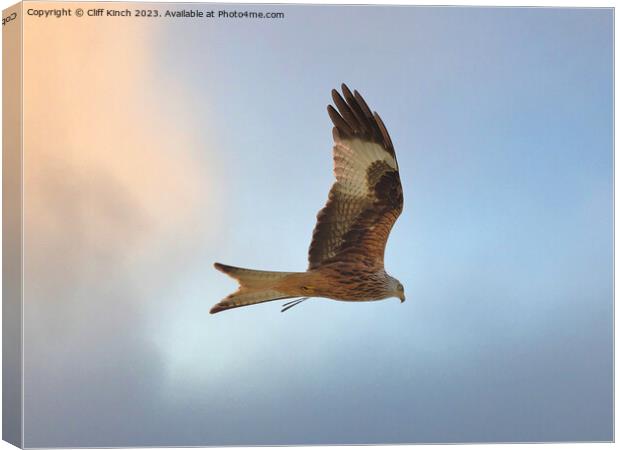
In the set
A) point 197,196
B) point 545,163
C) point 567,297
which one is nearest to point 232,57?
point 197,196

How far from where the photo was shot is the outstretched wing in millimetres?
7406

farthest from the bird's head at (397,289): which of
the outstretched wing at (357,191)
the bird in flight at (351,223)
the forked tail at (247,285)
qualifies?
the forked tail at (247,285)

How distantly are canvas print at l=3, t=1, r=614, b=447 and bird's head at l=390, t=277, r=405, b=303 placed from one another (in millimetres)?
13

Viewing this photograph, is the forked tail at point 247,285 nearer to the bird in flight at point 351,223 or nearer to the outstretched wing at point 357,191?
the bird in flight at point 351,223

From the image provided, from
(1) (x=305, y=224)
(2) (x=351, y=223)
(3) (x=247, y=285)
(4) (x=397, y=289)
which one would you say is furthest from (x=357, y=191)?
(3) (x=247, y=285)

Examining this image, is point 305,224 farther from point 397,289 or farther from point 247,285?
point 397,289

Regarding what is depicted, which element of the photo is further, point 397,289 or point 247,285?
point 397,289

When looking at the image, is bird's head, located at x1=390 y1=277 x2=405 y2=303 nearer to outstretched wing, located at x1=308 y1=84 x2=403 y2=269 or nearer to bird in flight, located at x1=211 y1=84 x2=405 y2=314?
bird in flight, located at x1=211 y1=84 x2=405 y2=314

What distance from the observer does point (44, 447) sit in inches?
288

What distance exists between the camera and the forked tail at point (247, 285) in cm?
734

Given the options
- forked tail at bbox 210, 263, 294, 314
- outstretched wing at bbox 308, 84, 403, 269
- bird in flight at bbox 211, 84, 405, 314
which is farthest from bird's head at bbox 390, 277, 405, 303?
forked tail at bbox 210, 263, 294, 314

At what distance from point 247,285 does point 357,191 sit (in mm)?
948

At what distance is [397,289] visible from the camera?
747 cm

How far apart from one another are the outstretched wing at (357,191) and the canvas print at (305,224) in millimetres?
14
